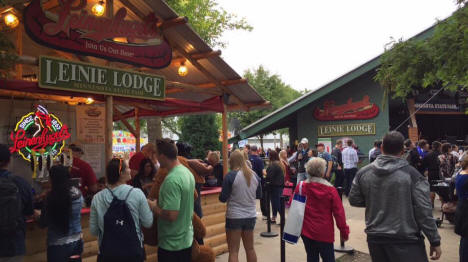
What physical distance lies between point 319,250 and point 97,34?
4.34m

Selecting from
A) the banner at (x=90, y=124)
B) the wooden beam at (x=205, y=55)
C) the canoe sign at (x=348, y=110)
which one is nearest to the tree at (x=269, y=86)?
the canoe sign at (x=348, y=110)

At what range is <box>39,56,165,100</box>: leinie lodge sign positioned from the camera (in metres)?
5.03

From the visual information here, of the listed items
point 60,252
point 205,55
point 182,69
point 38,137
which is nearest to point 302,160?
point 182,69

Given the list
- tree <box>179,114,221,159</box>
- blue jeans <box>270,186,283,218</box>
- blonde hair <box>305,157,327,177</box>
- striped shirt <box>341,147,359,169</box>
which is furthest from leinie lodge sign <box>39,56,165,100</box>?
tree <box>179,114,221,159</box>

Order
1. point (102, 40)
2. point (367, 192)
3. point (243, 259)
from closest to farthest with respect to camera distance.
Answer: point (367, 192) < point (102, 40) < point (243, 259)

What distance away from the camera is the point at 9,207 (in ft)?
11.4

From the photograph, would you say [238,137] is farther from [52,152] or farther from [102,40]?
[102,40]

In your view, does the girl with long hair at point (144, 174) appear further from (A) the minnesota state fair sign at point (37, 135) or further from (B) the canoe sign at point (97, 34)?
(A) the minnesota state fair sign at point (37, 135)

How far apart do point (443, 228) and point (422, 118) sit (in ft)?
44.4

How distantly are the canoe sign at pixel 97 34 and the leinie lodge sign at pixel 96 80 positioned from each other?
1.03 feet

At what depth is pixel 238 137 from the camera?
1667 centimetres

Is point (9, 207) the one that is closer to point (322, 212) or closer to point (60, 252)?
point (60, 252)

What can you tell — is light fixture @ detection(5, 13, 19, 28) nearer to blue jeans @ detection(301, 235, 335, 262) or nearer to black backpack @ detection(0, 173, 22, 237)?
black backpack @ detection(0, 173, 22, 237)

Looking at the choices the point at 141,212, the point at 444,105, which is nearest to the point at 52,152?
the point at 141,212
